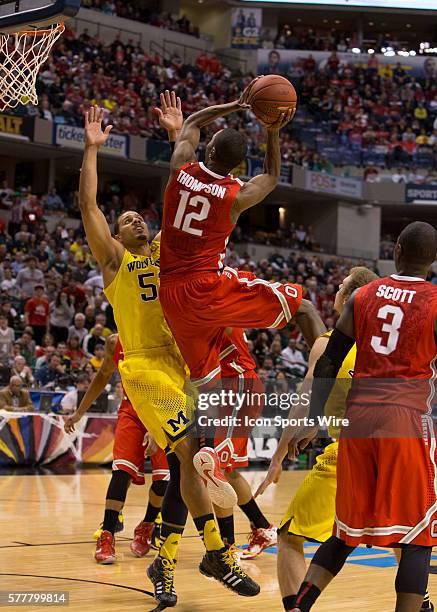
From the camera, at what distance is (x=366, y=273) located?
4.65 meters

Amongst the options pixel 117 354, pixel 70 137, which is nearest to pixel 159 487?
pixel 117 354

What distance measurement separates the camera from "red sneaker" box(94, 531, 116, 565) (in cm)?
Result: 622

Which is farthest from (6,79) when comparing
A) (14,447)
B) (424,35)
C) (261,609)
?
(424,35)

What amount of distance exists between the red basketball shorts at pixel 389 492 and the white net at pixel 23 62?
467 centimetres

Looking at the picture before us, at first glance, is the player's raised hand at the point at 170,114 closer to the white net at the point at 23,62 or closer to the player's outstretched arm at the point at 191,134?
the player's outstretched arm at the point at 191,134

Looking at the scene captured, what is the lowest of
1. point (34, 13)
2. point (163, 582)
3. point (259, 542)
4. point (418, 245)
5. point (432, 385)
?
point (259, 542)

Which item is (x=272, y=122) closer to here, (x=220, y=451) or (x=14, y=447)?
(x=220, y=451)

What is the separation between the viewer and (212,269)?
16.1ft

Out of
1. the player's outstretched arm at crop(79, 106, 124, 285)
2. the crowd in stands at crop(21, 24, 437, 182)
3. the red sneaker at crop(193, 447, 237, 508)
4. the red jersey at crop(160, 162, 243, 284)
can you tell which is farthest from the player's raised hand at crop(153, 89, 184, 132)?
the crowd in stands at crop(21, 24, 437, 182)

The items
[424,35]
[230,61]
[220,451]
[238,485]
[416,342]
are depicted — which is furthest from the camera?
[424,35]

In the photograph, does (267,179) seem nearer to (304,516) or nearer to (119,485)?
(304,516)

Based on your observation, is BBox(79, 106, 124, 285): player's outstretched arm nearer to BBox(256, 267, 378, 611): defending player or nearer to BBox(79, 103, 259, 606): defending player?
BBox(79, 103, 259, 606): defending player

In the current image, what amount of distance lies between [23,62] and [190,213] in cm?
345

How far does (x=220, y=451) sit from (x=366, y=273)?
5.29 ft
